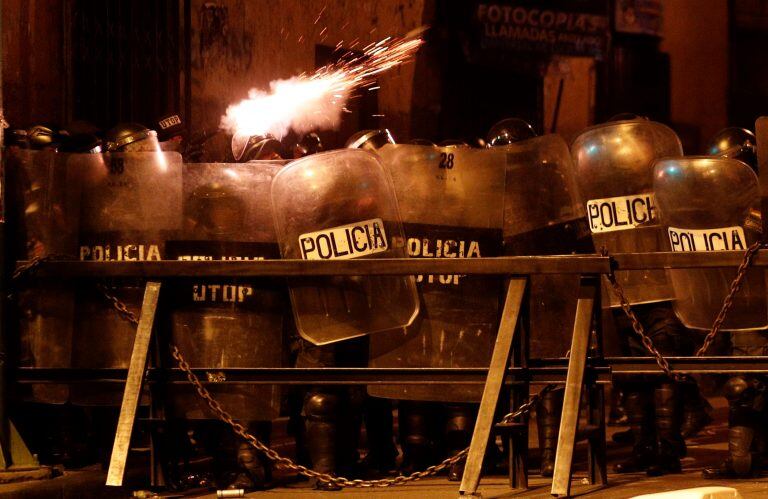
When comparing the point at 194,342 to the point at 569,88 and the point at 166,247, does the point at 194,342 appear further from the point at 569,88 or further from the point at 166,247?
the point at 569,88

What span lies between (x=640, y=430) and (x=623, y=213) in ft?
4.47

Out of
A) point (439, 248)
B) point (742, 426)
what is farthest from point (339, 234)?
point (742, 426)

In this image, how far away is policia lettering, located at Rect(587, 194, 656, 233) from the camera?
7258 millimetres

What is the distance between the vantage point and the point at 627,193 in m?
7.31

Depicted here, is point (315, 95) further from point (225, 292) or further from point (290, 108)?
point (225, 292)

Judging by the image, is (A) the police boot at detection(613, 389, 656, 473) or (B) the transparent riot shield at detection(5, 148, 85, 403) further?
(A) the police boot at detection(613, 389, 656, 473)

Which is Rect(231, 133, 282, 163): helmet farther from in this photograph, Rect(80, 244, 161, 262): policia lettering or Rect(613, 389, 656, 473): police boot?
Rect(613, 389, 656, 473): police boot

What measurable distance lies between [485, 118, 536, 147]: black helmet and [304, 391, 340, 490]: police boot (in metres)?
1.85

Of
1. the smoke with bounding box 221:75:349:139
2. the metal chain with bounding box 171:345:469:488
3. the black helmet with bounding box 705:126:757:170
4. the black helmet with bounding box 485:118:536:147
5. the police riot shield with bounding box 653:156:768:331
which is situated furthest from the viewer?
the smoke with bounding box 221:75:349:139

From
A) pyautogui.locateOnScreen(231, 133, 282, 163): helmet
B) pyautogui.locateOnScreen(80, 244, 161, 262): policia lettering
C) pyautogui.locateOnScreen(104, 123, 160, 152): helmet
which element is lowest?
pyautogui.locateOnScreen(80, 244, 161, 262): policia lettering

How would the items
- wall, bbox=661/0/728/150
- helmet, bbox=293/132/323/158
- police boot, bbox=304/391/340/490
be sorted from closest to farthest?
police boot, bbox=304/391/340/490
helmet, bbox=293/132/323/158
wall, bbox=661/0/728/150

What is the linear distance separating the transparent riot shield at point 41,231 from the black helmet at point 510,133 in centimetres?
249

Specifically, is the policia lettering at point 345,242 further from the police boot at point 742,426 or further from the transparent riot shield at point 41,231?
the police boot at point 742,426

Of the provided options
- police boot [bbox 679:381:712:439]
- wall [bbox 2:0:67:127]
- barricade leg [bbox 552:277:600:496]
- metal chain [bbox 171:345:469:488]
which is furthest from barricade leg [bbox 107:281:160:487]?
police boot [bbox 679:381:712:439]
